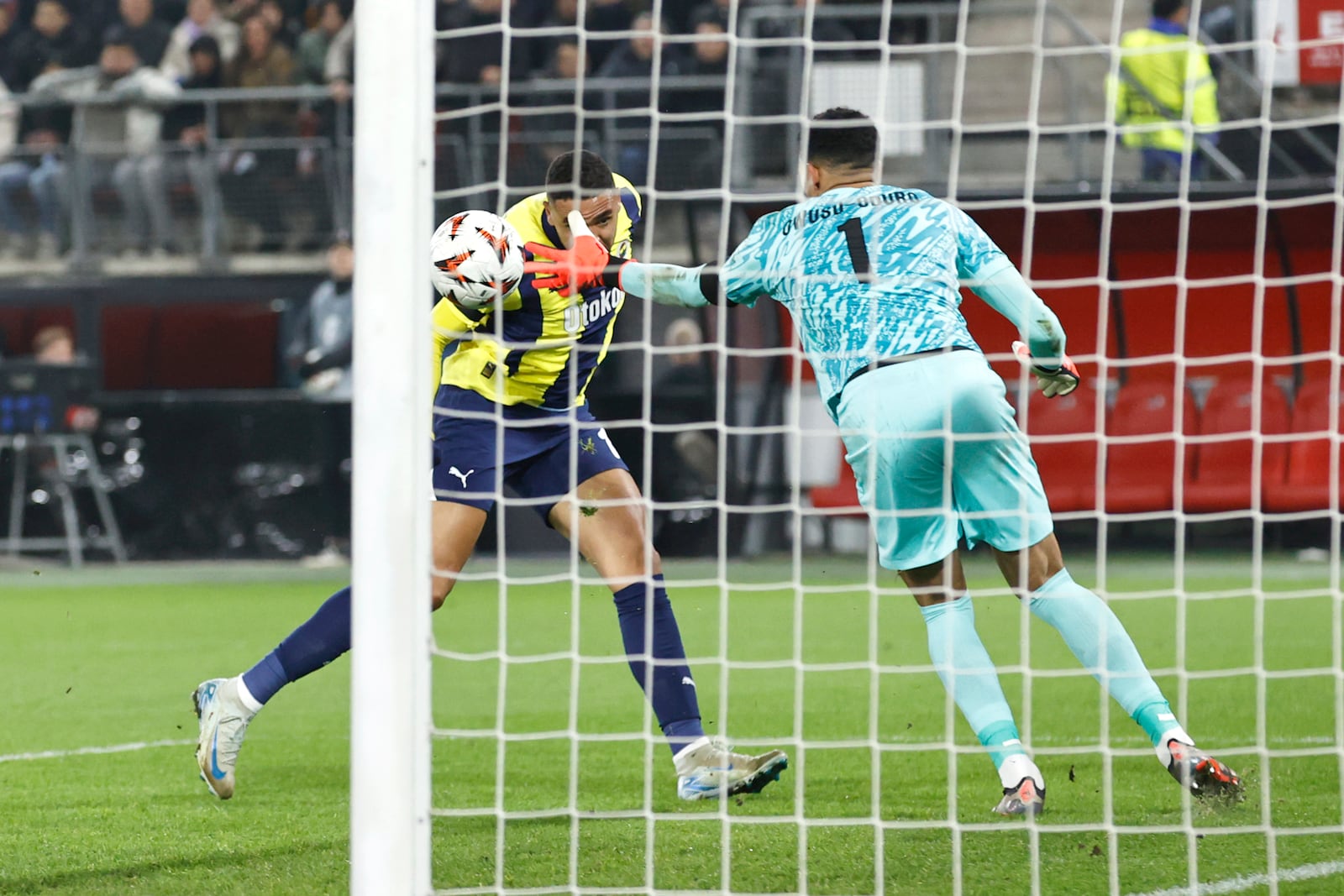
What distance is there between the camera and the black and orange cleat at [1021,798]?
392 centimetres

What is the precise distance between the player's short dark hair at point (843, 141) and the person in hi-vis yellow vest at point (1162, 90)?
250 inches

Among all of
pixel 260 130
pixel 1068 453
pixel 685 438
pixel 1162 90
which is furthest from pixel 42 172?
pixel 1162 90

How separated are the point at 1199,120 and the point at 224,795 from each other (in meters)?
9.54

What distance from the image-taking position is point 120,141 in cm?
1401

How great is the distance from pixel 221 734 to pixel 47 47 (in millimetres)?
11983

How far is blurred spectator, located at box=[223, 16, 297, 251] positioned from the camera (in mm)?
13461

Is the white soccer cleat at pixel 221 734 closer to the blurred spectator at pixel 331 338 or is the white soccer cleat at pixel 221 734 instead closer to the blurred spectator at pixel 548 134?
the blurred spectator at pixel 331 338

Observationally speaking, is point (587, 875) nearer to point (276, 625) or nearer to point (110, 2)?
point (276, 625)

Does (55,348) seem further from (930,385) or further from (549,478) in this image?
(930,385)

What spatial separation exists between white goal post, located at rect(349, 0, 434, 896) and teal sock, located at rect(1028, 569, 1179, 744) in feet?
6.00

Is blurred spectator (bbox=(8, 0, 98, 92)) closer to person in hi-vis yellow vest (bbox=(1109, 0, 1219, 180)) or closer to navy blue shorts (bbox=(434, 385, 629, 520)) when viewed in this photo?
person in hi-vis yellow vest (bbox=(1109, 0, 1219, 180))

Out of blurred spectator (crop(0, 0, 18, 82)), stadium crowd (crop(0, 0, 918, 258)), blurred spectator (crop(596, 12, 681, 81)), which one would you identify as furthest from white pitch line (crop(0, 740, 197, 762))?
blurred spectator (crop(0, 0, 18, 82))

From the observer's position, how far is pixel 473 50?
13188 mm

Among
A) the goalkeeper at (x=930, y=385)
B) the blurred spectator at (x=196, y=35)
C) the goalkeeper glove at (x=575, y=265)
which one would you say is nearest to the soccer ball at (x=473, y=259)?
the goalkeeper glove at (x=575, y=265)
